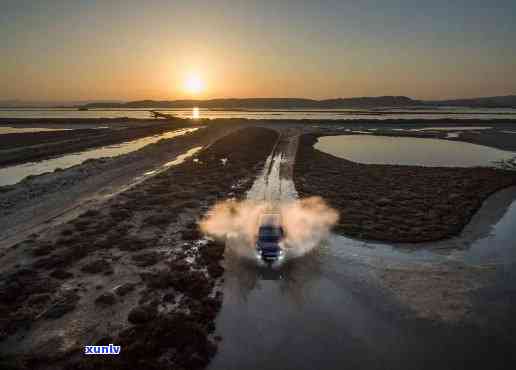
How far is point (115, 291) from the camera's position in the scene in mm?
18406

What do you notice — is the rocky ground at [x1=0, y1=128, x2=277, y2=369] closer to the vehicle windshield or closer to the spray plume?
the spray plume

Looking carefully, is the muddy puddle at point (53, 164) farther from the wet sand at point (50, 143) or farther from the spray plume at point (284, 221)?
the spray plume at point (284, 221)

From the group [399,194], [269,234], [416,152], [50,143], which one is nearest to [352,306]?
[269,234]

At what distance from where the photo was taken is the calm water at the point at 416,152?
2370 inches

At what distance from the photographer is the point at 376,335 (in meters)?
15.4

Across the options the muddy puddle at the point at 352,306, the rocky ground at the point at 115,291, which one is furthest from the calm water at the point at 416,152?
the rocky ground at the point at 115,291

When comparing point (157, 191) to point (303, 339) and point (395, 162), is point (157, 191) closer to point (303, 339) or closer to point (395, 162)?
point (303, 339)

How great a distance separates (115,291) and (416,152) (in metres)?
68.1

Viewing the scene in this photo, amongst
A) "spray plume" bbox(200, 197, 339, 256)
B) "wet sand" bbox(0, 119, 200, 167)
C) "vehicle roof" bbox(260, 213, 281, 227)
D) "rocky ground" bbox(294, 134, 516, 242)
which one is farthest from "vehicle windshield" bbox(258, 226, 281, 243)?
"wet sand" bbox(0, 119, 200, 167)

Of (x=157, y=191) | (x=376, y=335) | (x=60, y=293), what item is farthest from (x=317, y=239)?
(x=157, y=191)

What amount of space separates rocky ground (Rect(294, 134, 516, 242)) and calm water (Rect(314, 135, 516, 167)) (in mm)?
7599

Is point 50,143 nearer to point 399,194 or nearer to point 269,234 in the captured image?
point 269,234

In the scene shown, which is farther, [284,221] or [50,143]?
[50,143]

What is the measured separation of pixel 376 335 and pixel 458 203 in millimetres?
24714
